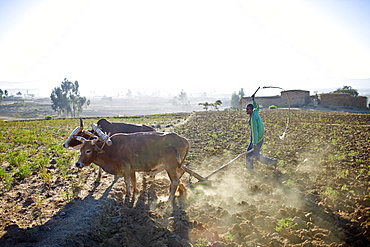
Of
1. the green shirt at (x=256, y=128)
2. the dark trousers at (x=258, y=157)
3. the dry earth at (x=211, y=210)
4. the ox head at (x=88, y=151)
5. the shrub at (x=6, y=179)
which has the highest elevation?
the green shirt at (x=256, y=128)

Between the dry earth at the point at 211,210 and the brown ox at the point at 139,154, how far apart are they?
847 mm

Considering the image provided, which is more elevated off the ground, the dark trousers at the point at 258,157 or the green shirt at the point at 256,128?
the green shirt at the point at 256,128

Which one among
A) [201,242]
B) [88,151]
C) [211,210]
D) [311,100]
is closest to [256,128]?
[211,210]

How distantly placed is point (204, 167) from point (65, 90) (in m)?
95.9

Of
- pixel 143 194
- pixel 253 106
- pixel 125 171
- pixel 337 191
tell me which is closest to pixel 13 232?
pixel 125 171

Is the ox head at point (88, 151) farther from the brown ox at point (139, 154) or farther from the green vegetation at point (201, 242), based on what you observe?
the green vegetation at point (201, 242)

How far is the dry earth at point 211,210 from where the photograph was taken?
16.7ft

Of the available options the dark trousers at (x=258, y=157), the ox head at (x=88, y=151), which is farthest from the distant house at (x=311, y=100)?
the ox head at (x=88, y=151)

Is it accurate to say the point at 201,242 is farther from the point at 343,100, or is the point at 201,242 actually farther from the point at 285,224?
the point at 343,100

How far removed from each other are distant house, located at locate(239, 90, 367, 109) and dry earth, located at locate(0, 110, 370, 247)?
37135 mm

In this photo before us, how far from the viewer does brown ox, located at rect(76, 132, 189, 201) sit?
23.5ft

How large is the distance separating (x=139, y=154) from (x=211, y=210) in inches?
101

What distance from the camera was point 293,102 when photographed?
49.7m

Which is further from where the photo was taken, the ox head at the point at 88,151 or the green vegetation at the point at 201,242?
the ox head at the point at 88,151
